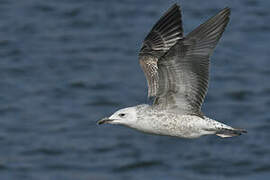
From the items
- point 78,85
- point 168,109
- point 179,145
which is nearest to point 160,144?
point 179,145

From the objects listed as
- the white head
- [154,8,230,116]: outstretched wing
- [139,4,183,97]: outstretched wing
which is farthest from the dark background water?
[154,8,230,116]: outstretched wing

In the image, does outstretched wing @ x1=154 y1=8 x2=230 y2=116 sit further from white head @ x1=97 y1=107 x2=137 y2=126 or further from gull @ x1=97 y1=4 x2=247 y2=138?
white head @ x1=97 y1=107 x2=137 y2=126

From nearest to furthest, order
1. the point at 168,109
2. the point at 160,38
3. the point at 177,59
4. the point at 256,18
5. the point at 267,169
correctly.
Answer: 1. the point at 177,59
2. the point at 168,109
3. the point at 160,38
4. the point at 267,169
5. the point at 256,18

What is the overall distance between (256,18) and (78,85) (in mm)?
A: 5902

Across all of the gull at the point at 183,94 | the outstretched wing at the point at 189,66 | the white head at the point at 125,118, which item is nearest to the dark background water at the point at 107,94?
the white head at the point at 125,118

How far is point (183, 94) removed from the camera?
8164mm

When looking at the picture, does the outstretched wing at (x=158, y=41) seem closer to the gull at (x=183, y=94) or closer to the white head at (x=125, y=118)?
the gull at (x=183, y=94)

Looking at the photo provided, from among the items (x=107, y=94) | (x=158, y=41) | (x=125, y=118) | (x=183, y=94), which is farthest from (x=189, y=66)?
(x=107, y=94)

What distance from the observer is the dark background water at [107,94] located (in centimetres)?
1576

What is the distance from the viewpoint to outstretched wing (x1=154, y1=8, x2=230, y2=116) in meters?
7.74

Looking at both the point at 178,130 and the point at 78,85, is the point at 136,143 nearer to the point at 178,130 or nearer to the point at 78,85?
the point at 78,85

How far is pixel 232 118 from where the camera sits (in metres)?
16.5

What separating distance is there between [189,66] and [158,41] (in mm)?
1897

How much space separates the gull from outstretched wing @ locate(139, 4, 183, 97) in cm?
36
